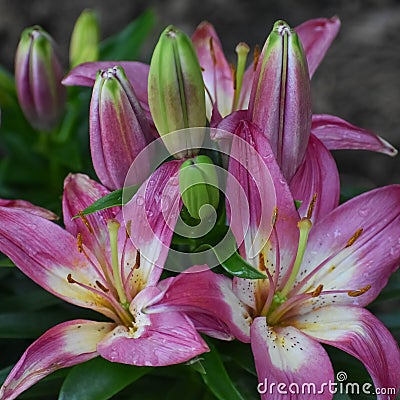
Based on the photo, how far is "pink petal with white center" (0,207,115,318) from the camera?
2.86 ft

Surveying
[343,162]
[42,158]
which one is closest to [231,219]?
[42,158]

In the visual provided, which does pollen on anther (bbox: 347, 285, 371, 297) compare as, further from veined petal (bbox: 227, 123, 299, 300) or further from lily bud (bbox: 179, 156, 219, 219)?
lily bud (bbox: 179, 156, 219, 219)

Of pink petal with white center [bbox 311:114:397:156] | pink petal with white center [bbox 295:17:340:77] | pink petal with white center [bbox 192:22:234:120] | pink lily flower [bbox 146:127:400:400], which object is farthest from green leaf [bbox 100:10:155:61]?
pink lily flower [bbox 146:127:400:400]

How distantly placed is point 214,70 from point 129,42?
18.6 inches

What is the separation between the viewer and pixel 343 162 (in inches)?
76.4

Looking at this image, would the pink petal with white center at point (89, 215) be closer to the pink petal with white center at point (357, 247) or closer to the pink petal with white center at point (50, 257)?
the pink petal with white center at point (50, 257)

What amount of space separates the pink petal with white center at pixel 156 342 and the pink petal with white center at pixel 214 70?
1.16ft

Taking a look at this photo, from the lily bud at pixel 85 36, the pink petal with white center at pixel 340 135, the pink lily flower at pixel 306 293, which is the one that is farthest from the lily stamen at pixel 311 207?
the lily bud at pixel 85 36

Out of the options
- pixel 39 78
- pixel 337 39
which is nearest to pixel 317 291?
pixel 39 78

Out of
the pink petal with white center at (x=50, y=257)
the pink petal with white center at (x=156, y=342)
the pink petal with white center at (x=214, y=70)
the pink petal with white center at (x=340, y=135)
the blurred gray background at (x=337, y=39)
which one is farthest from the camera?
the blurred gray background at (x=337, y=39)

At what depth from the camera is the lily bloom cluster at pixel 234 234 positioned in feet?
2.65

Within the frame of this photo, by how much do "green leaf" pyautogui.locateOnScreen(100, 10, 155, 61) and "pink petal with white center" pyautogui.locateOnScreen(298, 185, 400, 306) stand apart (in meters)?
0.70

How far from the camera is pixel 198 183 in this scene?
0.80 meters

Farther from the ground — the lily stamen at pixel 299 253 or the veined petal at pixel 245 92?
the veined petal at pixel 245 92
